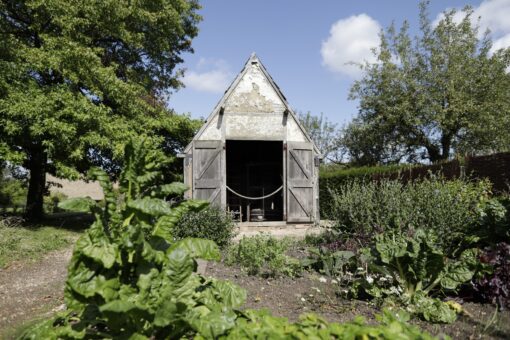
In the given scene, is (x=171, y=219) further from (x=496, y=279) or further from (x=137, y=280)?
(x=496, y=279)

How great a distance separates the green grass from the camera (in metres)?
8.08

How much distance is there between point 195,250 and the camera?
9.12ft

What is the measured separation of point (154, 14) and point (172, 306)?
1314 centimetres

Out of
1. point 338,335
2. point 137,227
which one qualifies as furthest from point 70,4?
point 338,335

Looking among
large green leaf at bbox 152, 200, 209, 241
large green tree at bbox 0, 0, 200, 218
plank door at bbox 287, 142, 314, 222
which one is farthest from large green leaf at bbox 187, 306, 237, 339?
plank door at bbox 287, 142, 314, 222

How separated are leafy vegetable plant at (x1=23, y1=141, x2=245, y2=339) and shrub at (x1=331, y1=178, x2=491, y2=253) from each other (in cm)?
366

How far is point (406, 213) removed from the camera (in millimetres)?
6004

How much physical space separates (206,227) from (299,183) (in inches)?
226

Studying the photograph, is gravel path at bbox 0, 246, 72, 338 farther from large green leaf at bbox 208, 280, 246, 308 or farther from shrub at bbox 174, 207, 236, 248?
large green leaf at bbox 208, 280, 246, 308

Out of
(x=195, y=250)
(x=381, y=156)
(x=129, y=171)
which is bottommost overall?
(x=195, y=250)

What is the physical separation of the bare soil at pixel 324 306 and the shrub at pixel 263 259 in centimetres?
15

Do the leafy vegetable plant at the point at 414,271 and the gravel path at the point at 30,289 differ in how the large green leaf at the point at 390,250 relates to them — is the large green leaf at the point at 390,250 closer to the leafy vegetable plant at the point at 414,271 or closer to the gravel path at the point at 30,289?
the leafy vegetable plant at the point at 414,271

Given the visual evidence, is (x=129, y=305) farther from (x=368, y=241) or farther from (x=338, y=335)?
(x=368, y=241)

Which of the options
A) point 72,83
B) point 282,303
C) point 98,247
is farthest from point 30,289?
point 72,83
